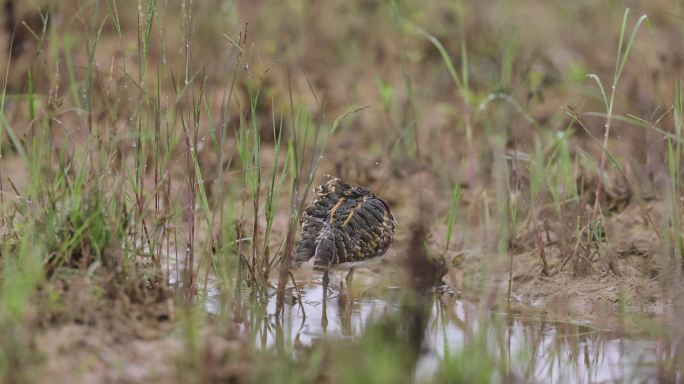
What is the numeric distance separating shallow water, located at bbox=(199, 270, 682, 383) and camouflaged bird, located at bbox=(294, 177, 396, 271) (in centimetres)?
25

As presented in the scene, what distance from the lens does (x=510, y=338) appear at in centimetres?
412

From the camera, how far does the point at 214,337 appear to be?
3592mm

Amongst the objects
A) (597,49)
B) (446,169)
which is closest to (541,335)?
(446,169)

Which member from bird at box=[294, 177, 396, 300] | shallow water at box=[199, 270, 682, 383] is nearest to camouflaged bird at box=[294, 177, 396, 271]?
bird at box=[294, 177, 396, 300]

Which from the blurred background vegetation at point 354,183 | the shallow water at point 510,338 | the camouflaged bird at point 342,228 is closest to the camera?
the blurred background vegetation at point 354,183

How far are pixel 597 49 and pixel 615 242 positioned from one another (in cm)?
292

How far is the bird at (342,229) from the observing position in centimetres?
443

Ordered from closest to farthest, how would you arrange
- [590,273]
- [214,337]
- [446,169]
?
[214,337] < [590,273] < [446,169]

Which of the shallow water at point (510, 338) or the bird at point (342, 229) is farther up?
the bird at point (342, 229)

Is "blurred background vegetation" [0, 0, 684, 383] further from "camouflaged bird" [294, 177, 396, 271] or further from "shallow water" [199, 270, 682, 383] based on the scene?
"camouflaged bird" [294, 177, 396, 271]

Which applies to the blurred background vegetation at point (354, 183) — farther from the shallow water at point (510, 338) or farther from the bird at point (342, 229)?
the bird at point (342, 229)

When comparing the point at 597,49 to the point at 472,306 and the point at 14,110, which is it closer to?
the point at 472,306

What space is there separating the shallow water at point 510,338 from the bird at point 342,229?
0.22 m

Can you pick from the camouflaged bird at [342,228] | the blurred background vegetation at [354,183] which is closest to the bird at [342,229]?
the camouflaged bird at [342,228]
